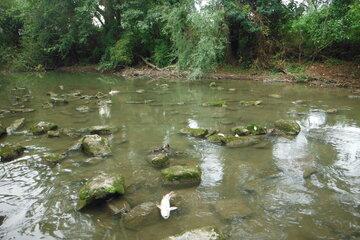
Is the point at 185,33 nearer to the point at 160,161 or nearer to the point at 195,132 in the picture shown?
the point at 195,132

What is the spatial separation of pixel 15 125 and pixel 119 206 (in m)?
5.36

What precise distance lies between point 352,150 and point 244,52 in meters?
13.0

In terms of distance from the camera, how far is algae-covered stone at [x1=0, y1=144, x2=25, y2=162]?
6.58 meters

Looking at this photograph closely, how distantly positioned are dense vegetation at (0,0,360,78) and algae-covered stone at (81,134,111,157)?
31.7ft

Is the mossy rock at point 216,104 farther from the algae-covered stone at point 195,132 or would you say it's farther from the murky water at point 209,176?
the algae-covered stone at point 195,132

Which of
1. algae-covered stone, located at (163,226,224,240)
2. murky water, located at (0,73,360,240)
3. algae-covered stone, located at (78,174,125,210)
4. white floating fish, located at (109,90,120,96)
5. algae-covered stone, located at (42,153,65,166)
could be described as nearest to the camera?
algae-covered stone, located at (163,226,224,240)

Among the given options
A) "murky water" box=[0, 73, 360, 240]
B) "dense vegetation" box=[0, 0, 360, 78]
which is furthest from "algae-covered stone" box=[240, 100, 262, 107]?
"dense vegetation" box=[0, 0, 360, 78]

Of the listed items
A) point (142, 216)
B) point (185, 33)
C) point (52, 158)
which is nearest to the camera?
point (142, 216)

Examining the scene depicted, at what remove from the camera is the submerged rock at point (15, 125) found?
28.1 feet

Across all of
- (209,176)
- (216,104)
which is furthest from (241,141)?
(216,104)

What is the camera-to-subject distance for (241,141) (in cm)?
728

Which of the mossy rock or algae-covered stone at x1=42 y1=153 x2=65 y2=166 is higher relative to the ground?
algae-covered stone at x1=42 y1=153 x2=65 y2=166

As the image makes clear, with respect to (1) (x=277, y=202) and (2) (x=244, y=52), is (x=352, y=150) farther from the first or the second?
(2) (x=244, y=52)

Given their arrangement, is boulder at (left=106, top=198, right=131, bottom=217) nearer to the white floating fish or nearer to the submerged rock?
the submerged rock
